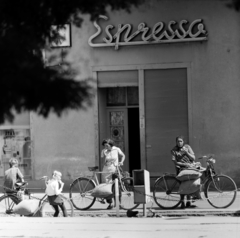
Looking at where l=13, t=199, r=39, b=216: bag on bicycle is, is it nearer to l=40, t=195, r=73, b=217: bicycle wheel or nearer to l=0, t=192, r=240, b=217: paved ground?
l=40, t=195, r=73, b=217: bicycle wheel

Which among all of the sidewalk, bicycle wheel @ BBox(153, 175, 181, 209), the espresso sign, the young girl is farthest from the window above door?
the young girl

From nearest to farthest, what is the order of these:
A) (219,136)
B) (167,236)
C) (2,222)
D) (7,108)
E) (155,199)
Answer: (7,108) < (167,236) < (2,222) < (155,199) < (219,136)

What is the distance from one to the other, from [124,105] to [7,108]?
47.9 ft

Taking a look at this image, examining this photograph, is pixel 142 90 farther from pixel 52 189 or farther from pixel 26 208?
pixel 26 208

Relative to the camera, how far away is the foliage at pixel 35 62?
5.04 m

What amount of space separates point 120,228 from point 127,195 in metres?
3.06

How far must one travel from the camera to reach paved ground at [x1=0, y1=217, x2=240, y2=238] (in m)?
10.1

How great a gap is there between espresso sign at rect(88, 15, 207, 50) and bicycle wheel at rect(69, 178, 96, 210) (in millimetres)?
5604

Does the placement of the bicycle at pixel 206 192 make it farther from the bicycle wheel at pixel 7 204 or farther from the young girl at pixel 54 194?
the bicycle wheel at pixel 7 204

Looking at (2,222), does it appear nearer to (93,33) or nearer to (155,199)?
(155,199)

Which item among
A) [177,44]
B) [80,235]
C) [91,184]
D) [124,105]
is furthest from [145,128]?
[80,235]

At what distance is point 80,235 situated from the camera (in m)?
10.2

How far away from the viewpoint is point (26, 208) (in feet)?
42.8

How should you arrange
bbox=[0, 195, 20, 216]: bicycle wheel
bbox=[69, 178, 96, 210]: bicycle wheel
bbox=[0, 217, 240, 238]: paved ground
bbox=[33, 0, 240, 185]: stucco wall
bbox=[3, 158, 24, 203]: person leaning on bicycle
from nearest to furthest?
bbox=[0, 217, 240, 238]: paved ground < bbox=[0, 195, 20, 216]: bicycle wheel < bbox=[3, 158, 24, 203]: person leaning on bicycle < bbox=[69, 178, 96, 210]: bicycle wheel < bbox=[33, 0, 240, 185]: stucco wall
